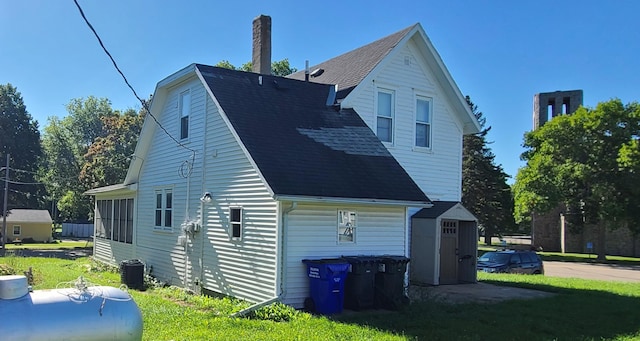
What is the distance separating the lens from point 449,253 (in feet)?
55.2

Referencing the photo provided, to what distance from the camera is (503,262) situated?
22.5 m

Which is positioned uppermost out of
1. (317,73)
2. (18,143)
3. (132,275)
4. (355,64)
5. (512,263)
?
(18,143)

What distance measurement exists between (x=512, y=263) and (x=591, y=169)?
20870 mm

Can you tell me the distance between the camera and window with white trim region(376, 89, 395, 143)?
16.5 m

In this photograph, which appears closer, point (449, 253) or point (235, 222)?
point (235, 222)

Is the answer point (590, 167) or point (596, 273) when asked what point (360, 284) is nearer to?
point (596, 273)

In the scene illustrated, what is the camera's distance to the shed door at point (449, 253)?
54.7 ft

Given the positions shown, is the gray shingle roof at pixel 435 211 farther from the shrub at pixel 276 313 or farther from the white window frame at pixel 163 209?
the white window frame at pixel 163 209

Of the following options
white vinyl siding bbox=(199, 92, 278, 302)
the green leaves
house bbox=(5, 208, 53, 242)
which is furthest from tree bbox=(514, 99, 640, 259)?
house bbox=(5, 208, 53, 242)

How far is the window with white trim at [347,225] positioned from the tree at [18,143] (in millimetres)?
54269

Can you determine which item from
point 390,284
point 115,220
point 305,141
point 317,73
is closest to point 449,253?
point 390,284

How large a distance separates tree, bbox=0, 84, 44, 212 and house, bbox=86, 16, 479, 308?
45.3 metres

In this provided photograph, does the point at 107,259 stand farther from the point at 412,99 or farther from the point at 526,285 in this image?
the point at 526,285

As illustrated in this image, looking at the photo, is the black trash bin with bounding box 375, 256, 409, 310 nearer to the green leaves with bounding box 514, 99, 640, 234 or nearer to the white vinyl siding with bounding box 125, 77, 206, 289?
the white vinyl siding with bounding box 125, 77, 206, 289
